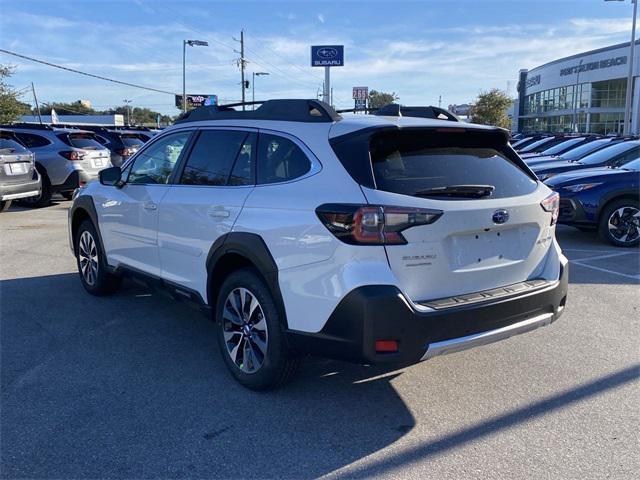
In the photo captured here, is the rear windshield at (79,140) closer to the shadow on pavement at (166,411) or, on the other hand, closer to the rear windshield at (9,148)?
the rear windshield at (9,148)

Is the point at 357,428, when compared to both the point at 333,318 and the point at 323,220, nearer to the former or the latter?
the point at 333,318

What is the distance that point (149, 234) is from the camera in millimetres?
4867

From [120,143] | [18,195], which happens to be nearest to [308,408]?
[18,195]

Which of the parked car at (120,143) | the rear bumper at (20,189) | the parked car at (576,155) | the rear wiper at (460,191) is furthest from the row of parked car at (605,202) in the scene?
the parked car at (120,143)

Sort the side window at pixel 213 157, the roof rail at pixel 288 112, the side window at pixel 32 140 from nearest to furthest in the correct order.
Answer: the roof rail at pixel 288 112
the side window at pixel 213 157
the side window at pixel 32 140

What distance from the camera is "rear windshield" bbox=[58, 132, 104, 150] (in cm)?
1425

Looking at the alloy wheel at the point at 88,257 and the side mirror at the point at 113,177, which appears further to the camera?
the alloy wheel at the point at 88,257

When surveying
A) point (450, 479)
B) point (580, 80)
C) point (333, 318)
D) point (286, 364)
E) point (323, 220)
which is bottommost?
point (450, 479)

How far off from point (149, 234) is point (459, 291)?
2.73 metres

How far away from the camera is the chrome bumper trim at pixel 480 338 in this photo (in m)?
3.23

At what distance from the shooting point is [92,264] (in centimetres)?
605

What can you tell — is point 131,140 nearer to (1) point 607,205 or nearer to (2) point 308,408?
(1) point 607,205

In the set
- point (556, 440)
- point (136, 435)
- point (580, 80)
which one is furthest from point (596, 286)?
point (580, 80)

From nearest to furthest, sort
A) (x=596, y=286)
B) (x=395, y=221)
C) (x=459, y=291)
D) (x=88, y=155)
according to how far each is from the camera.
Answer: (x=395, y=221)
(x=459, y=291)
(x=596, y=286)
(x=88, y=155)
